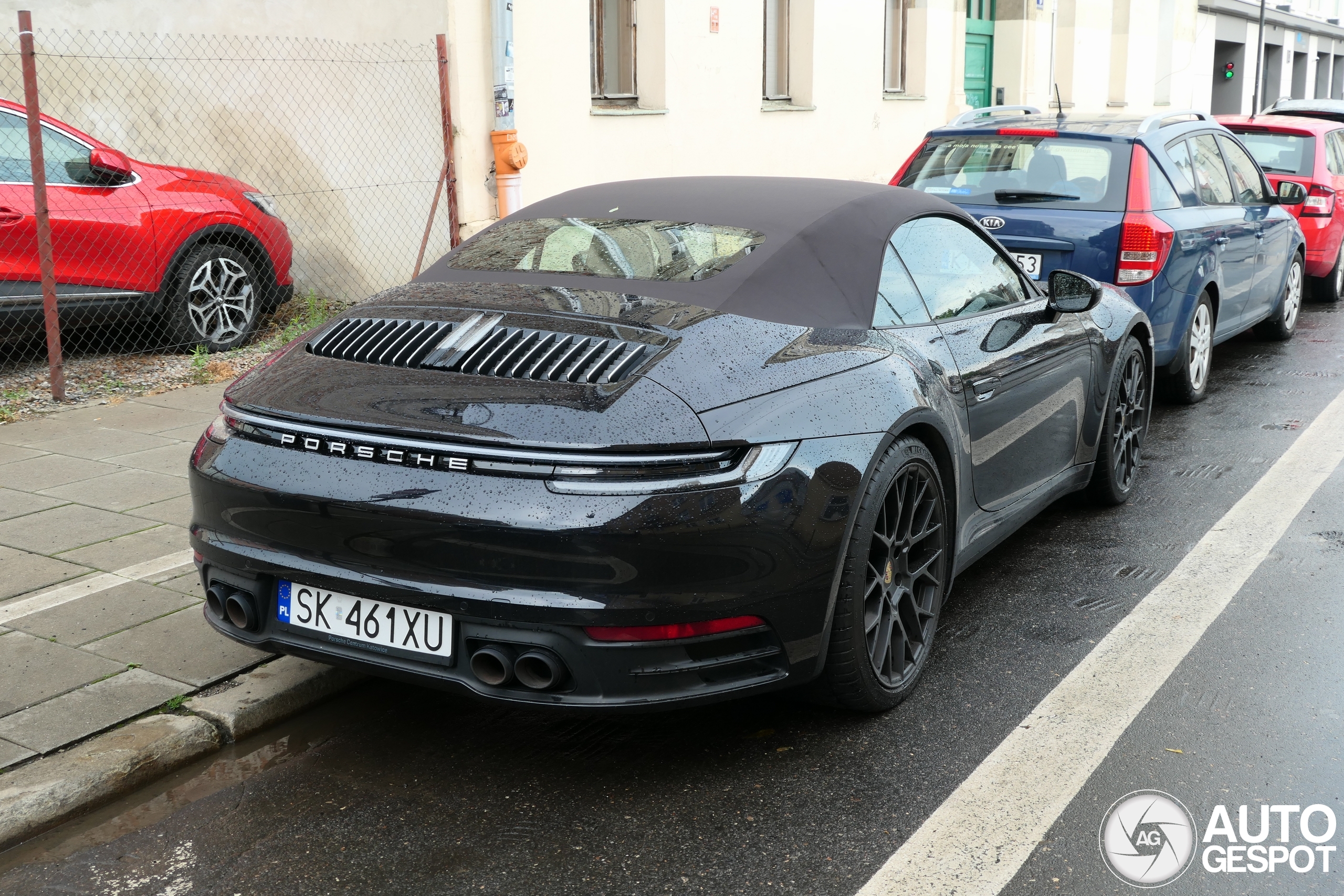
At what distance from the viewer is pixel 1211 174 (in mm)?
7992

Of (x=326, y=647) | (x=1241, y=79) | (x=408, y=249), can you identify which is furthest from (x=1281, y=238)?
(x=1241, y=79)

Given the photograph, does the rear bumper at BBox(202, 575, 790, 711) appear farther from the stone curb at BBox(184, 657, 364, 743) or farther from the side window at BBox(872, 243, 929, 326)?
the side window at BBox(872, 243, 929, 326)

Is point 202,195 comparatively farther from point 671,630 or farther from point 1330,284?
point 1330,284

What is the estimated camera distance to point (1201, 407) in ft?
25.6

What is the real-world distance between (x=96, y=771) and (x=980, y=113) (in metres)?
7.17

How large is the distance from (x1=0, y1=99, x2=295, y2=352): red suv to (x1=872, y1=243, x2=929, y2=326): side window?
5.37 m

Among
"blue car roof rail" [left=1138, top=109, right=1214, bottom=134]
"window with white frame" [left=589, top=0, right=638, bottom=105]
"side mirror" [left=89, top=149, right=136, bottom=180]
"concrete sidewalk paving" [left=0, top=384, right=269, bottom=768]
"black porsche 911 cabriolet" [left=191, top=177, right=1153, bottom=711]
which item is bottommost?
"concrete sidewalk paving" [left=0, top=384, right=269, bottom=768]

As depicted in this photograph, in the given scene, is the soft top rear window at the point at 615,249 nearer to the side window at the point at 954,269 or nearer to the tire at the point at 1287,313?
the side window at the point at 954,269

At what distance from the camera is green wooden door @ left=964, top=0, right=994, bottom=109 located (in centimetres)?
2098

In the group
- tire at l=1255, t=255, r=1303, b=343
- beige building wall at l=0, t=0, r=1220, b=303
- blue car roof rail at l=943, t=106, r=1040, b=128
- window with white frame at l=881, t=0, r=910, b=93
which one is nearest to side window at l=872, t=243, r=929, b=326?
blue car roof rail at l=943, t=106, r=1040, b=128

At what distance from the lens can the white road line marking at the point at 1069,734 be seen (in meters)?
2.91

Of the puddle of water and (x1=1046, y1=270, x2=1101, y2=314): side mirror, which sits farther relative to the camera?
(x1=1046, y1=270, x2=1101, y2=314): side mirror

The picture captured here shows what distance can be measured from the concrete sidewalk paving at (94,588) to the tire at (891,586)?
181 centimetres

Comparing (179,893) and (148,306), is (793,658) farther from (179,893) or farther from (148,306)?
(148,306)
